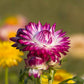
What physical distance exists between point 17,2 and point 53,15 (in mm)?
688

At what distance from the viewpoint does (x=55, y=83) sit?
154cm

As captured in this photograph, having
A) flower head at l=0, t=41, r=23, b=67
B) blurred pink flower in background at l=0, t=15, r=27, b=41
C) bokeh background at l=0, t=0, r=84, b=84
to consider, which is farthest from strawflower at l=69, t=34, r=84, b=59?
bokeh background at l=0, t=0, r=84, b=84

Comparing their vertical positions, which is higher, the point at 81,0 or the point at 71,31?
the point at 81,0

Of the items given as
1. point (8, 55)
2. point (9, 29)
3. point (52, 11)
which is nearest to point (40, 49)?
point (8, 55)

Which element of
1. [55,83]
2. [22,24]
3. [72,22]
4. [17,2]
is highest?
[17,2]

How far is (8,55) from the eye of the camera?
6.88 ft

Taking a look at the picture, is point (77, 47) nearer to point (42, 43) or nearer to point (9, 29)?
point (9, 29)

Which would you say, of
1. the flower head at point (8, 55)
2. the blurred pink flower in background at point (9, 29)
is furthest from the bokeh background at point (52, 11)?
the flower head at point (8, 55)

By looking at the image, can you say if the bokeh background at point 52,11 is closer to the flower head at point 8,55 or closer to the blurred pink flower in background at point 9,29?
the blurred pink flower in background at point 9,29

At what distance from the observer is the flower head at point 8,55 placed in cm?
195

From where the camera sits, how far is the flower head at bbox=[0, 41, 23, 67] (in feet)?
6.41

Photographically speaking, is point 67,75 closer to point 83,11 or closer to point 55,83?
point 55,83

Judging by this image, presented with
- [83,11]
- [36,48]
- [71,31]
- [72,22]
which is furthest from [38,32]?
[83,11]

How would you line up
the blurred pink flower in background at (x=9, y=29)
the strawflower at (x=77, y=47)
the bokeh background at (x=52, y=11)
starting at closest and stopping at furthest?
the blurred pink flower in background at (x=9, y=29)
the strawflower at (x=77, y=47)
the bokeh background at (x=52, y=11)
